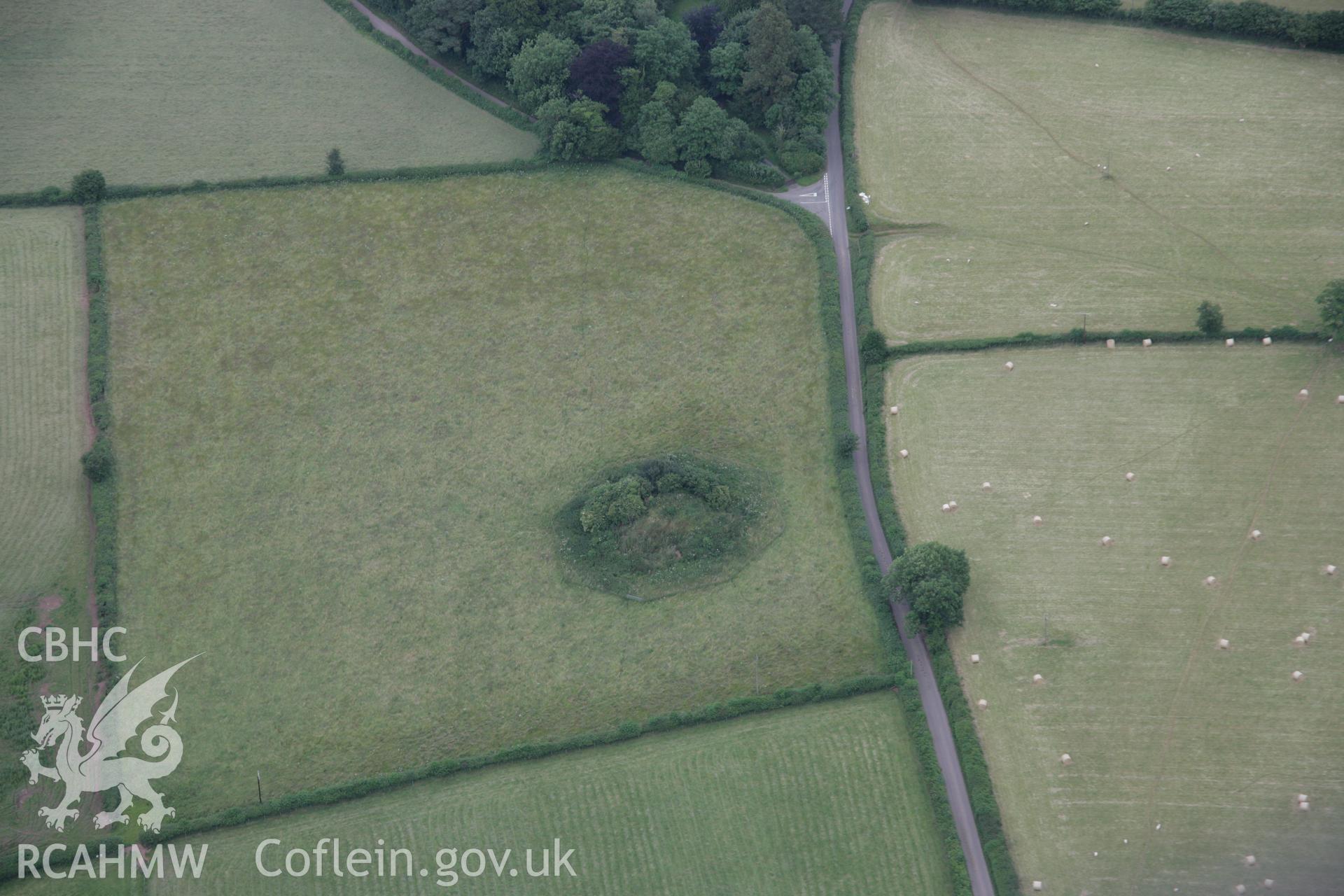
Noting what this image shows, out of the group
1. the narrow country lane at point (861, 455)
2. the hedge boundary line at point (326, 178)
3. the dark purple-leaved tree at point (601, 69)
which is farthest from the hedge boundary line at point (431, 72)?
the dark purple-leaved tree at point (601, 69)

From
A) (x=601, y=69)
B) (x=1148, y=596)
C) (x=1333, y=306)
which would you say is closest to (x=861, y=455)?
(x=1148, y=596)

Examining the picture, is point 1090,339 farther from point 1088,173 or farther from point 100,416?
point 100,416

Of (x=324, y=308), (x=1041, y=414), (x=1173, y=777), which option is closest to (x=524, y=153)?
(x=324, y=308)

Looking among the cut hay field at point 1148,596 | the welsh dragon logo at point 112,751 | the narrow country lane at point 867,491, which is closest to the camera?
the cut hay field at point 1148,596

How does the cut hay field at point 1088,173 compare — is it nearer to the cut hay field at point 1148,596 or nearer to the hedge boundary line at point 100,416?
the cut hay field at point 1148,596

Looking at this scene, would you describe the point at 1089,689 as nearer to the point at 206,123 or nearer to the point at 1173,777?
the point at 1173,777

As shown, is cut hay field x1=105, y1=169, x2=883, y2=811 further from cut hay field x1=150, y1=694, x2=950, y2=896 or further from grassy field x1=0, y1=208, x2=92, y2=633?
grassy field x1=0, y1=208, x2=92, y2=633

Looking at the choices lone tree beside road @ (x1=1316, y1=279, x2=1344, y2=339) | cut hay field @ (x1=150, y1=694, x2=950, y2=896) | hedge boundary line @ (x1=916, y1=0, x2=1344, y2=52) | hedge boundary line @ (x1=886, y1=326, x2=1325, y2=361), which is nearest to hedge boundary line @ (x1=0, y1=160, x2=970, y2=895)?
cut hay field @ (x1=150, y1=694, x2=950, y2=896)
